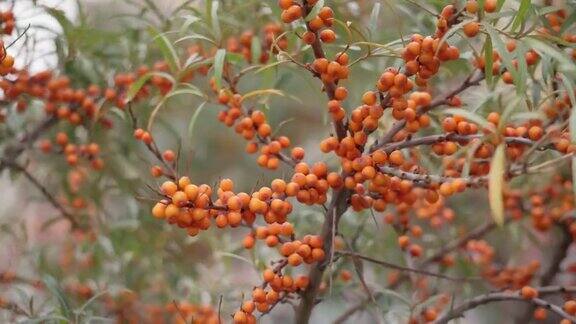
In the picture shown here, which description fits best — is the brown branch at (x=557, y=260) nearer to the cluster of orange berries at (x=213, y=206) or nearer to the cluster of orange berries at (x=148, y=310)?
the cluster of orange berries at (x=148, y=310)

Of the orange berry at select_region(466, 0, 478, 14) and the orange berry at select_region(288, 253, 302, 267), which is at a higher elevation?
the orange berry at select_region(466, 0, 478, 14)

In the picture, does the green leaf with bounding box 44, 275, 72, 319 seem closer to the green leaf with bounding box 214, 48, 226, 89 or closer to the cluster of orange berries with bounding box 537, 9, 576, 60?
the green leaf with bounding box 214, 48, 226, 89

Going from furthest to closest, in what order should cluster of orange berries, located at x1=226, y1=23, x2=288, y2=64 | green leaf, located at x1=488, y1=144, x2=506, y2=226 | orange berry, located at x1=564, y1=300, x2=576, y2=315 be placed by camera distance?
cluster of orange berries, located at x1=226, y1=23, x2=288, y2=64, orange berry, located at x1=564, y1=300, x2=576, y2=315, green leaf, located at x1=488, y1=144, x2=506, y2=226

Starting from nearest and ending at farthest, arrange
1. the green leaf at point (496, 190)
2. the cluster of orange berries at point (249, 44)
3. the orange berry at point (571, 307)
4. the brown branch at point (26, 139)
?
the green leaf at point (496, 190) < the orange berry at point (571, 307) < the cluster of orange berries at point (249, 44) < the brown branch at point (26, 139)

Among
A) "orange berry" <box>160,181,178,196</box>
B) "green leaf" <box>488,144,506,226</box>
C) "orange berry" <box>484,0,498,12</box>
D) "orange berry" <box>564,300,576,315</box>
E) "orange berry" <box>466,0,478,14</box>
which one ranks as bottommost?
"orange berry" <box>564,300,576,315</box>

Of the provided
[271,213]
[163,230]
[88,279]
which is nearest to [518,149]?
[271,213]

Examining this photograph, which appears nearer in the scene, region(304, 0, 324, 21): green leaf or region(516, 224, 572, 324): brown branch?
region(304, 0, 324, 21): green leaf

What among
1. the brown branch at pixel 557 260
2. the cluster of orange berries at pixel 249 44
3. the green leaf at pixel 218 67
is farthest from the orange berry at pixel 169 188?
the brown branch at pixel 557 260

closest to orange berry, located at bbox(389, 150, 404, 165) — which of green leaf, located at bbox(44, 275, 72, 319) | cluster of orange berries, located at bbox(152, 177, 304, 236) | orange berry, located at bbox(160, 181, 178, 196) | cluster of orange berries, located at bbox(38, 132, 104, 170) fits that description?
cluster of orange berries, located at bbox(152, 177, 304, 236)
